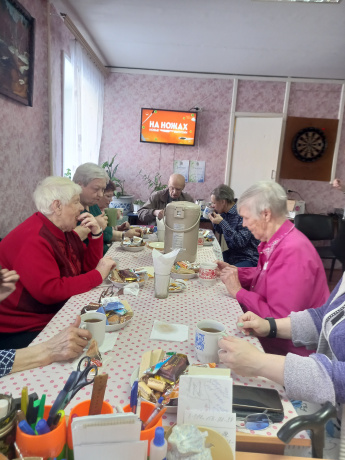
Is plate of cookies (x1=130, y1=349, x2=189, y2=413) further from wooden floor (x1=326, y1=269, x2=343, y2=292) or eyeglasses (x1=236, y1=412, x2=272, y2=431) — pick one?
wooden floor (x1=326, y1=269, x2=343, y2=292)

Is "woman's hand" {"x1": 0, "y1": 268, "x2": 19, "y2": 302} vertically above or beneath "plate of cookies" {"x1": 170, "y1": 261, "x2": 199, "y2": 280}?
above

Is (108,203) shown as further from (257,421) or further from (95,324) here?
(257,421)

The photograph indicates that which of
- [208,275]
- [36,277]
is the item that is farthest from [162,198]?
[36,277]

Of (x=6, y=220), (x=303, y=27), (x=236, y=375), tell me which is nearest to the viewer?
(x=236, y=375)

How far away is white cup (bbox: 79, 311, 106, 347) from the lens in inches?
43.0

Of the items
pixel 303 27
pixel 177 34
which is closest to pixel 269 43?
pixel 303 27

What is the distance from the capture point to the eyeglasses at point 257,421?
31.4 inches

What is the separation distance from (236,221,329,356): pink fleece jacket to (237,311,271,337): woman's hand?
7.9 inches

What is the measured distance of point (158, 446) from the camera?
1.99ft

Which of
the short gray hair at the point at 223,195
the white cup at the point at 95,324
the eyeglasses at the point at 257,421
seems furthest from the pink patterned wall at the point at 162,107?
the eyeglasses at the point at 257,421

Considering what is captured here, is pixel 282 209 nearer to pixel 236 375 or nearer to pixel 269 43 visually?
pixel 236 375

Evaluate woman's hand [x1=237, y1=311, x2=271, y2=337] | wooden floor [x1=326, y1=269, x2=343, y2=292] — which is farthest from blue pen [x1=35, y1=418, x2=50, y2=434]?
wooden floor [x1=326, y1=269, x2=343, y2=292]

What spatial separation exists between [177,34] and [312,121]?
2673 mm

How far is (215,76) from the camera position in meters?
5.14
